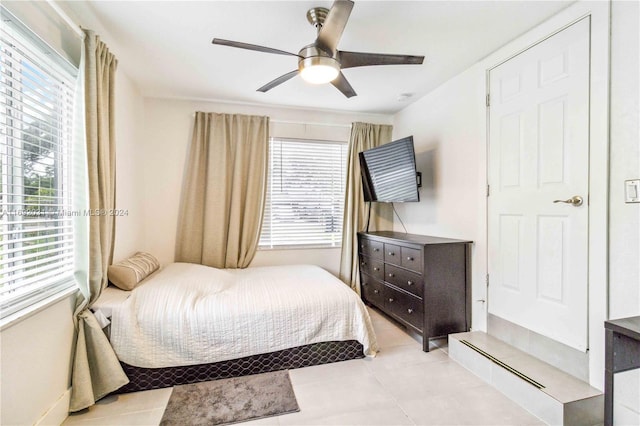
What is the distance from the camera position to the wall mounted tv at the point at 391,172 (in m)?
3.09

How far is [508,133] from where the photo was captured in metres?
2.35

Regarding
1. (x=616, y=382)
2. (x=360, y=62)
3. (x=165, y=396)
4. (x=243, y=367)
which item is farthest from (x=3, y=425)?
(x=616, y=382)

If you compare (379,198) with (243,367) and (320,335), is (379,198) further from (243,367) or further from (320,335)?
(243,367)

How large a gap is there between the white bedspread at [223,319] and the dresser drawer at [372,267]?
809mm

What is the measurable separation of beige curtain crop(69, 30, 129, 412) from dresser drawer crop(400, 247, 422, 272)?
2311 millimetres

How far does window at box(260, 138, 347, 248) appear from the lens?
3840 mm

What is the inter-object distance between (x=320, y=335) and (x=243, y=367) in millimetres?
612

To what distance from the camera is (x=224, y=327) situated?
214 cm

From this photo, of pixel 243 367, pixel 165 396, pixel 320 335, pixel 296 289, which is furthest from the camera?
pixel 296 289

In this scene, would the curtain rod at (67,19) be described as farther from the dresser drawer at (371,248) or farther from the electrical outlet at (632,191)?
the electrical outlet at (632,191)

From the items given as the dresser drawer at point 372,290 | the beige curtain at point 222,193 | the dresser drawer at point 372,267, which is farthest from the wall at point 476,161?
the beige curtain at point 222,193

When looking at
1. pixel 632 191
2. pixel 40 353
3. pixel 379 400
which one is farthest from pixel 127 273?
pixel 632 191

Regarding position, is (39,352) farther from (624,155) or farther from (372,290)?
(624,155)

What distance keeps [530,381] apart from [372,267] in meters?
1.88
